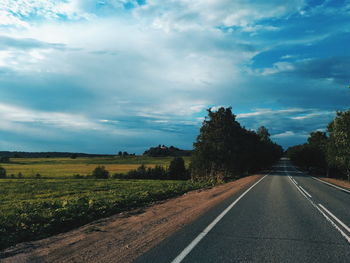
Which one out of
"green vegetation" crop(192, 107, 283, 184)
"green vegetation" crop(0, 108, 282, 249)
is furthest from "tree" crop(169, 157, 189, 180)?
"green vegetation" crop(192, 107, 283, 184)

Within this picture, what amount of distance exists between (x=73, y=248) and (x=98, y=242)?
593 mm

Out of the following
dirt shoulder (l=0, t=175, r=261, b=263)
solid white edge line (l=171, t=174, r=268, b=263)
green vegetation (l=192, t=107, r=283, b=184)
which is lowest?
dirt shoulder (l=0, t=175, r=261, b=263)

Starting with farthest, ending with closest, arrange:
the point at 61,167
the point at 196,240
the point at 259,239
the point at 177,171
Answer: the point at 61,167 → the point at 177,171 → the point at 259,239 → the point at 196,240

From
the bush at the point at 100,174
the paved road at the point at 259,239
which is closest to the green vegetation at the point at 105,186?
the bush at the point at 100,174

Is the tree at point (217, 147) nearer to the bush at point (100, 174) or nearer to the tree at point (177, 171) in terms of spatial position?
the bush at point (100, 174)

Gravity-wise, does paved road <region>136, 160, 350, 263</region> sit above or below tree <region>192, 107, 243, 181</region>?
below

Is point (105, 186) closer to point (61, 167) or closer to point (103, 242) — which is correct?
point (103, 242)

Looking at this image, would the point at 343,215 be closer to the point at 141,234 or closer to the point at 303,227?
the point at 303,227

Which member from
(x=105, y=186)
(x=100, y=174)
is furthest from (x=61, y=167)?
(x=105, y=186)

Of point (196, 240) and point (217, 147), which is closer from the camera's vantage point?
point (196, 240)

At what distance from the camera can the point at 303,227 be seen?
25.4 feet

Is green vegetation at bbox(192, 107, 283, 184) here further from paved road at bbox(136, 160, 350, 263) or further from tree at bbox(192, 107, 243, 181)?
paved road at bbox(136, 160, 350, 263)

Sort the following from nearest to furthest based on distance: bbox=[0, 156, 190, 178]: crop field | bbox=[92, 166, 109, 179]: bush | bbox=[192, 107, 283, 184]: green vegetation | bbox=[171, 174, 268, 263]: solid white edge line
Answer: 1. bbox=[171, 174, 268, 263]: solid white edge line
2. bbox=[192, 107, 283, 184]: green vegetation
3. bbox=[92, 166, 109, 179]: bush
4. bbox=[0, 156, 190, 178]: crop field

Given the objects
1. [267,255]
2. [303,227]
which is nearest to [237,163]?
[303,227]
